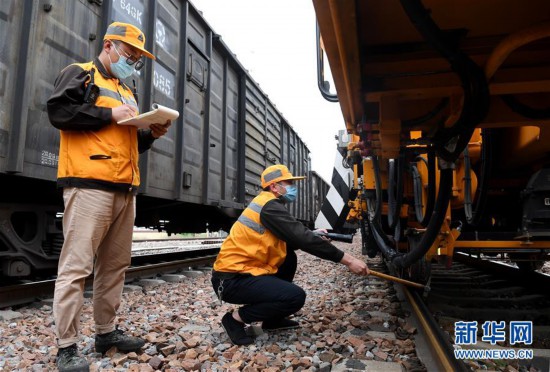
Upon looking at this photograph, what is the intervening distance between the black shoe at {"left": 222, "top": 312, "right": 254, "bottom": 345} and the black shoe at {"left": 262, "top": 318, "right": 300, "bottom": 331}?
224mm

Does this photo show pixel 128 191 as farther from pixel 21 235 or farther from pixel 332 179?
pixel 332 179

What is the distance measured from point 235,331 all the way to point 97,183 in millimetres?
1243

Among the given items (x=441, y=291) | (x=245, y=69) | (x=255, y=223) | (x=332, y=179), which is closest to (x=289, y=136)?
(x=245, y=69)

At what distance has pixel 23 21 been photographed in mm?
3018

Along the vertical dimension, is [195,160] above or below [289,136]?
below

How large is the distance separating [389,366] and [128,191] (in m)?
1.66

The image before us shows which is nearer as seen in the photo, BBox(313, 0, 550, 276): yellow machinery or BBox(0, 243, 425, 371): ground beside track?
BBox(313, 0, 550, 276): yellow machinery

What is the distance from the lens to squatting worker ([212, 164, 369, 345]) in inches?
99.3

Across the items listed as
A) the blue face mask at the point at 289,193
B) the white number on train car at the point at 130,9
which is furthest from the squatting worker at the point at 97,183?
the white number on train car at the point at 130,9

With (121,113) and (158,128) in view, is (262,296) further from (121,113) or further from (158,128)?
(121,113)

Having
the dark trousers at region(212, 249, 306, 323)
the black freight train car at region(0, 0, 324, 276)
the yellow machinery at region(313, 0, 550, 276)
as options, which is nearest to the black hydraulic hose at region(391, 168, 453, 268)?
the yellow machinery at region(313, 0, 550, 276)

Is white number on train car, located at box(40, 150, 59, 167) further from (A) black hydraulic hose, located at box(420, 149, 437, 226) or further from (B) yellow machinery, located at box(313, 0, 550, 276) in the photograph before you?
(A) black hydraulic hose, located at box(420, 149, 437, 226)

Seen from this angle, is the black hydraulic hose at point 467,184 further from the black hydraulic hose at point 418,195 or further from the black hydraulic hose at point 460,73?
the black hydraulic hose at point 460,73

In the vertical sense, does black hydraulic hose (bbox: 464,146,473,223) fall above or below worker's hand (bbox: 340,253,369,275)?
above
